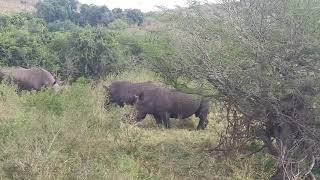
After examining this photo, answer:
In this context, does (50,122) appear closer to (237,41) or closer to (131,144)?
(131,144)

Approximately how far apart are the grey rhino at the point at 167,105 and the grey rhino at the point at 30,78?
414 centimetres

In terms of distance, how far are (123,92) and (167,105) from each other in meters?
1.93

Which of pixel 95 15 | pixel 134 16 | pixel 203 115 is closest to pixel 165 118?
pixel 203 115

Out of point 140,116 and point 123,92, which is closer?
point 140,116

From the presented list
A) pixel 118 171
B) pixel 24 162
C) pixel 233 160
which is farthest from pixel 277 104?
pixel 24 162

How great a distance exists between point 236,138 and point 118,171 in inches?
85.9

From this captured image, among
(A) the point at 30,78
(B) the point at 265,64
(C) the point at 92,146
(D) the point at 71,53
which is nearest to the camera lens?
(B) the point at 265,64

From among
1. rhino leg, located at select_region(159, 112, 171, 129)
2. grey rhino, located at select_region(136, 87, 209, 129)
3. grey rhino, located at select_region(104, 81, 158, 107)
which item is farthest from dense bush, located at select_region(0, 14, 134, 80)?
rhino leg, located at select_region(159, 112, 171, 129)

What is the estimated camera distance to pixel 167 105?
11109 mm

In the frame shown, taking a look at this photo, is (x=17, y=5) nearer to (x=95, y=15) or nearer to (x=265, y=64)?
(x=95, y=15)

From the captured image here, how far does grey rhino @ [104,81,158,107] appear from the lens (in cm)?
1234

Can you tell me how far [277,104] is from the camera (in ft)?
24.7

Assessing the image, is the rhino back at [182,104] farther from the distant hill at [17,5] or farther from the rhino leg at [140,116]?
the distant hill at [17,5]

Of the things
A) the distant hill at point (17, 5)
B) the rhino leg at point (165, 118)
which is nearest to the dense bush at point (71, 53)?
the rhino leg at point (165, 118)
